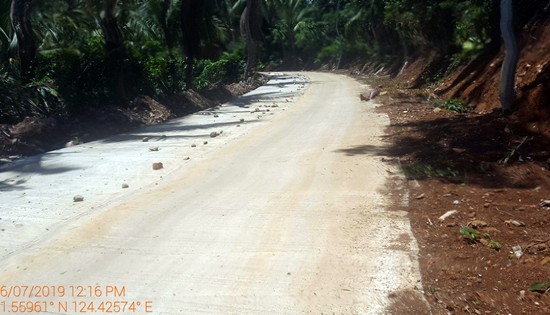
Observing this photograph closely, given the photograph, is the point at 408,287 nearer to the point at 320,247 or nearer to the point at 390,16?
the point at 320,247

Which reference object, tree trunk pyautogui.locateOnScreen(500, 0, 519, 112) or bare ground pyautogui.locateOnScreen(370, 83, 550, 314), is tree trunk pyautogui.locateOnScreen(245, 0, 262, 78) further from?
tree trunk pyautogui.locateOnScreen(500, 0, 519, 112)

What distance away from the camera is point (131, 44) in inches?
833

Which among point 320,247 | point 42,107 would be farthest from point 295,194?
point 42,107

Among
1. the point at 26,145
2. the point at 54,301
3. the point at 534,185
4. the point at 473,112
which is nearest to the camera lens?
the point at 54,301

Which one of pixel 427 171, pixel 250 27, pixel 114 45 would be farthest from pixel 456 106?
pixel 250 27

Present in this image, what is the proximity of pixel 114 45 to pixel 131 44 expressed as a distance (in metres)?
1.44

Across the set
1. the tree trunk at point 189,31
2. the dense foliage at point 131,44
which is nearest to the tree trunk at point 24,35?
the dense foliage at point 131,44

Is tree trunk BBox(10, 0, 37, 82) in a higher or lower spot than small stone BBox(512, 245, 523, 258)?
higher

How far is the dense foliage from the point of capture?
1644cm

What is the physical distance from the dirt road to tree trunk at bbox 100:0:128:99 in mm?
9228

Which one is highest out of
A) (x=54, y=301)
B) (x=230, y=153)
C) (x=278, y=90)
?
(x=54, y=301)

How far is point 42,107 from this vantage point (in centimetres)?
1611

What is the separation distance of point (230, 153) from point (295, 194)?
3958mm

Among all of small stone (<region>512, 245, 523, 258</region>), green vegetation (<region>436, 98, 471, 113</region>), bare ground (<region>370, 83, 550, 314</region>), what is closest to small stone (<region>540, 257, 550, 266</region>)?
bare ground (<region>370, 83, 550, 314</region>)
